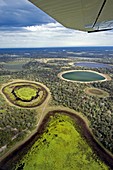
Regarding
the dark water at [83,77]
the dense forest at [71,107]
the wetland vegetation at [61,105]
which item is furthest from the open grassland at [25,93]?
the dark water at [83,77]

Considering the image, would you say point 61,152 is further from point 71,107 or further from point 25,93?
point 25,93

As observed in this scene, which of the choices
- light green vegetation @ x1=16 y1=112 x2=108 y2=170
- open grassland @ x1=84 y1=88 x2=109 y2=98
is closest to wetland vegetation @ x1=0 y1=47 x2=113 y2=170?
open grassland @ x1=84 y1=88 x2=109 y2=98

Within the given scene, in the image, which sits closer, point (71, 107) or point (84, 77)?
point (71, 107)

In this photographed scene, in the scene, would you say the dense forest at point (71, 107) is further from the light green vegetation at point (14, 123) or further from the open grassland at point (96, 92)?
the open grassland at point (96, 92)

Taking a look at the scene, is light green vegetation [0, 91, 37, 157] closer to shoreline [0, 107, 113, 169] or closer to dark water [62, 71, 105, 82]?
shoreline [0, 107, 113, 169]

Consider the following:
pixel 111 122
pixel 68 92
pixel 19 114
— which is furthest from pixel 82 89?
pixel 19 114

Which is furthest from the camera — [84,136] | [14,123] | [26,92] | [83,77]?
[83,77]

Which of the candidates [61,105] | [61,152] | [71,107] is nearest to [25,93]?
[61,105]
